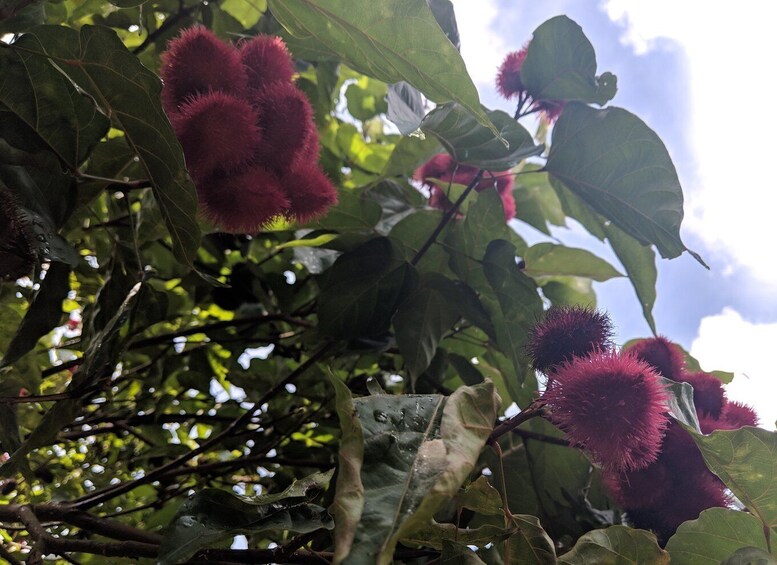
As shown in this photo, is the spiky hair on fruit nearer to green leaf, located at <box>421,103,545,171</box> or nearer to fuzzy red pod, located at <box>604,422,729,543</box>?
green leaf, located at <box>421,103,545,171</box>

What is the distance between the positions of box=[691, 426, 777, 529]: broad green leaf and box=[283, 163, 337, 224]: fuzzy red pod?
1.80 feet

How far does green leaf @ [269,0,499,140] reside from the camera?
625 millimetres

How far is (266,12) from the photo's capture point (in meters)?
1.24

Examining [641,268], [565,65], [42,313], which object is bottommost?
[42,313]

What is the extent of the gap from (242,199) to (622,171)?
0.55 meters

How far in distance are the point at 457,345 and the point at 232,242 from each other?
1.79 ft

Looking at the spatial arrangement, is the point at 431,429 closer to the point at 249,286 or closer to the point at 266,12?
the point at 249,286

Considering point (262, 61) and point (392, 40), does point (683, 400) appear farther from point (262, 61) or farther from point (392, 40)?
point (262, 61)

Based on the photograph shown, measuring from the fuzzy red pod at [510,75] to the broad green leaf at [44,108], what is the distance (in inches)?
26.5

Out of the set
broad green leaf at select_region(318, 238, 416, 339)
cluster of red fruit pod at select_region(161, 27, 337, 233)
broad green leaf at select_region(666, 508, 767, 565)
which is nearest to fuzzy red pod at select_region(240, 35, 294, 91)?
cluster of red fruit pod at select_region(161, 27, 337, 233)

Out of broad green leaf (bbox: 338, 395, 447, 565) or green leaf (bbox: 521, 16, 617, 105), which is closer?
broad green leaf (bbox: 338, 395, 447, 565)

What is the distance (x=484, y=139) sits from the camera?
93 cm

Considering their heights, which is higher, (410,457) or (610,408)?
(610,408)

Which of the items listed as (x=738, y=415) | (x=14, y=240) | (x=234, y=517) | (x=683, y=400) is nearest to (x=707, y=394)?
(x=738, y=415)
